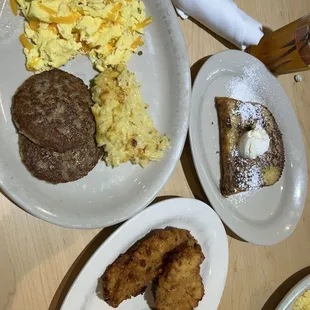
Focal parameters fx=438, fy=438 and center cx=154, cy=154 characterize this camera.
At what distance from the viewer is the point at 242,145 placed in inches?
73.8

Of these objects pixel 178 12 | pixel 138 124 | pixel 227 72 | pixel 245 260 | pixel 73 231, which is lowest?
pixel 245 260

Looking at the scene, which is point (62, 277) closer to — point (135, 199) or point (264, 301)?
point (135, 199)

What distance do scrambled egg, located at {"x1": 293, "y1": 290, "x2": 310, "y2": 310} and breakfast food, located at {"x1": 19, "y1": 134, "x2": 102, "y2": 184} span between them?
50.6 inches

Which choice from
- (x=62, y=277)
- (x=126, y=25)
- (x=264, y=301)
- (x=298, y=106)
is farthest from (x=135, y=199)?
(x=298, y=106)

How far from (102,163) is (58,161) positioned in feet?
0.64

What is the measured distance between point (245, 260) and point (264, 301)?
24 centimetres

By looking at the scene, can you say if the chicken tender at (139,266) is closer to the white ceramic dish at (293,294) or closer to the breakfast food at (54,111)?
the breakfast food at (54,111)

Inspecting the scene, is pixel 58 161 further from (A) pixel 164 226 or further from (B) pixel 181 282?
(B) pixel 181 282

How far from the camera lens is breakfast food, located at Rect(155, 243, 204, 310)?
164 centimetres

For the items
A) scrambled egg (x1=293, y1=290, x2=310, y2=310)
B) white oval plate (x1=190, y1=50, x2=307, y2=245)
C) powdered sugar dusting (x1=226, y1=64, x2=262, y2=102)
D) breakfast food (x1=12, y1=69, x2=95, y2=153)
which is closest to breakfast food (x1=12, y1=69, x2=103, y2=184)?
breakfast food (x1=12, y1=69, x2=95, y2=153)

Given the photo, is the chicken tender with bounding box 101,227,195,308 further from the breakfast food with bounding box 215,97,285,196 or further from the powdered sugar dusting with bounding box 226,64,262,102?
the powdered sugar dusting with bounding box 226,64,262,102

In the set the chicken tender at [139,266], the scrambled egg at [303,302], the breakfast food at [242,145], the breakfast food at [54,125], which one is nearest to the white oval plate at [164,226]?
the chicken tender at [139,266]

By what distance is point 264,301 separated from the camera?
82.4 inches

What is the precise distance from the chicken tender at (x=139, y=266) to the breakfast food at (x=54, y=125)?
37 centimetres
